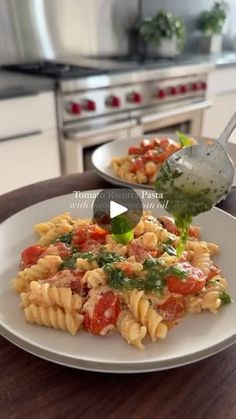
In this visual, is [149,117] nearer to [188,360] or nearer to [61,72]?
[61,72]

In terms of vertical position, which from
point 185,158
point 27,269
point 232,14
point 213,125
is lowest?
point 213,125

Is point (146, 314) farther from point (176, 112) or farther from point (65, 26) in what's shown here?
point (65, 26)

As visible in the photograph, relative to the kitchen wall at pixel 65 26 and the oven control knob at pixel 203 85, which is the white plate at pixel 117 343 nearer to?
the kitchen wall at pixel 65 26

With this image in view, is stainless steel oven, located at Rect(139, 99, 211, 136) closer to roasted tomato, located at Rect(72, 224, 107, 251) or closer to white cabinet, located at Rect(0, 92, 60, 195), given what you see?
white cabinet, located at Rect(0, 92, 60, 195)

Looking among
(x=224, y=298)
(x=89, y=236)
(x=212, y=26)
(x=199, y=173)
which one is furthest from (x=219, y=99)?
(x=224, y=298)

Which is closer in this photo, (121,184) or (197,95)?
(121,184)

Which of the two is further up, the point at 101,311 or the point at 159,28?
the point at 159,28

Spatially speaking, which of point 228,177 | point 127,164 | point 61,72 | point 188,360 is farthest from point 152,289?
point 61,72

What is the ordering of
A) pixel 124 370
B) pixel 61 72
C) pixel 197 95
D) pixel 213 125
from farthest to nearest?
pixel 213 125
pixel 197 95
pixel 61 72
pixel 124 370
